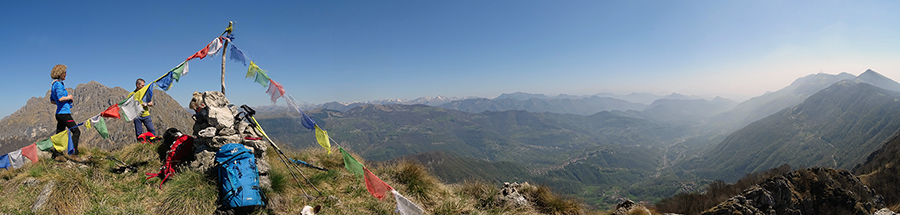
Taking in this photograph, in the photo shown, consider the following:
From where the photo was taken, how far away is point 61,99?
24.3 ft

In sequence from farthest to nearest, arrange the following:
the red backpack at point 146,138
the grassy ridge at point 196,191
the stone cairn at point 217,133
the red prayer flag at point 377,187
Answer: the red backpack at point 146,138 → the red prayer flag at point 377,187 → the stone cairn at point 217,133 → the grassy ridge at point 196,191

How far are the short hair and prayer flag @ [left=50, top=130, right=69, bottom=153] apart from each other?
5.02ft

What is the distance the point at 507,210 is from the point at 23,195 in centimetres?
1032

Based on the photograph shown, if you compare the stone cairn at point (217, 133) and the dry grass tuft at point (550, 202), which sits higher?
the stone cairn at point (217, 133)

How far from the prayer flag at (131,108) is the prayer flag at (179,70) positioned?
117cm

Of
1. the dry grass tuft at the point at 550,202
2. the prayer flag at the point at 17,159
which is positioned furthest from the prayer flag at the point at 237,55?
the dry grass tuft at the point at 550,202

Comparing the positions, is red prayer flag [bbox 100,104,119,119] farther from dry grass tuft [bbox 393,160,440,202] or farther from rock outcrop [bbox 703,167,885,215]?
rock outcrop [bbox 703,167,885,215]

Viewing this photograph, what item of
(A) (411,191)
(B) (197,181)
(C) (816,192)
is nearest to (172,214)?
(B) (197,181)

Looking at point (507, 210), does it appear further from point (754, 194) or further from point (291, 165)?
point (754, 194)

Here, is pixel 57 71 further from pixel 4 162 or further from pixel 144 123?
pixel 4 162

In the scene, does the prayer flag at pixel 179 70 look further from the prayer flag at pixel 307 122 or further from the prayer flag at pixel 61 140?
the prayer flag at pixel 307 122

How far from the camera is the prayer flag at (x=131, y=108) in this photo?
7.67 meters

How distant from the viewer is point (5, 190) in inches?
244

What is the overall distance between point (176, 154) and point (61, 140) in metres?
3.72
